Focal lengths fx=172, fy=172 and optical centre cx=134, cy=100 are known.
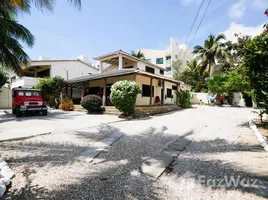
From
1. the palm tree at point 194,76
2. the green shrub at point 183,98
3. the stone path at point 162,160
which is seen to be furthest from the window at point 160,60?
the stone path at point 162,160

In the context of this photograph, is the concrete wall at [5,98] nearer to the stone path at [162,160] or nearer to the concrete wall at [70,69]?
the concrete wall at [70,69]

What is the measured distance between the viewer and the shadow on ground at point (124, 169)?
316cm

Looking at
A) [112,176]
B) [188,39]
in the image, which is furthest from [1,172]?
[188,39]

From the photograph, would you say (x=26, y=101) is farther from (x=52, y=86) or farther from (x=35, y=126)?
(x=52, y=86)

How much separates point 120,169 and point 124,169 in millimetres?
98

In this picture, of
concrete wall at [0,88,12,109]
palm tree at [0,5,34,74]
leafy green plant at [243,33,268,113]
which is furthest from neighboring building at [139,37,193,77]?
leafy green plant at [243,33,268,113]

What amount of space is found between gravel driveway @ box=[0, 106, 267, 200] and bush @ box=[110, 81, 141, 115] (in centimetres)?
533

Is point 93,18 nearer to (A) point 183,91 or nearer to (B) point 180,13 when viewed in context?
(B) point 180,13

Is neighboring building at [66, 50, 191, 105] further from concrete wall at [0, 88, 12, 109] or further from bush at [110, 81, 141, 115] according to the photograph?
concrete wall at [0, 88, 12, 109]

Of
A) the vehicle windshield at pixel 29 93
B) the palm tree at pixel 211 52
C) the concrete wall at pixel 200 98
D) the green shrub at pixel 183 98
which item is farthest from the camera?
the palm tree at pixel 211 52

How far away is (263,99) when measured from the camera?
6.38 m

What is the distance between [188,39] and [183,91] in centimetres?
614

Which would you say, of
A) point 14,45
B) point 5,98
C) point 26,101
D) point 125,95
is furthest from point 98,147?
point 5,98

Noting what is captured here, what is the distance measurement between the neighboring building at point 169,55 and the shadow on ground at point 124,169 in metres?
A: 34.8
